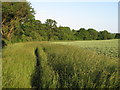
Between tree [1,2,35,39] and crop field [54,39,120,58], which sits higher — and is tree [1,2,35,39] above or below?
above

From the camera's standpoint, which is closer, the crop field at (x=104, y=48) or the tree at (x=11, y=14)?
the crop field at (x=104, y=48)

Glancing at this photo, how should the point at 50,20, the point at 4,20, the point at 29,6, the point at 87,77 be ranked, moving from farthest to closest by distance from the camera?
the point at 50,20 < the point at 29,6 < the point at 4,20 < the point at 87,77

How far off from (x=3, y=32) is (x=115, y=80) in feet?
87.1

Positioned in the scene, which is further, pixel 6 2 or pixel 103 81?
pixel 6 2

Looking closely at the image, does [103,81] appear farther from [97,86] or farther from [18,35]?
[18,35]

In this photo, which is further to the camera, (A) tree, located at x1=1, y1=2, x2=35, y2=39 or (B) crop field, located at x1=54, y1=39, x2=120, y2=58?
(A) tree, located at x1=1, y1=2, x2=35, y2=39

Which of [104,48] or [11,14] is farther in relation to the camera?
[11,14]

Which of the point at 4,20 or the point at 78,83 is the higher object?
the point at 4,20

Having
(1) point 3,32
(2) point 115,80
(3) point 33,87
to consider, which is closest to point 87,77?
(2) point 115,80

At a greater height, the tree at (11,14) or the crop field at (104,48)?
the tree at (11,14)

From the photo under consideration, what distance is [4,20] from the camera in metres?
27.3

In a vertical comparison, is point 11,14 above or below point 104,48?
above

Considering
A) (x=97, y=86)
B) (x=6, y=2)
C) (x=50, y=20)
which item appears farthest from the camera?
(x=50, y=20)

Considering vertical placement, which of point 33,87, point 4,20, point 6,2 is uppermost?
point 6,2
